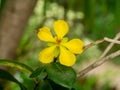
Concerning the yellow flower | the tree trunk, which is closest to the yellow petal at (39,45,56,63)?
the yellow flower

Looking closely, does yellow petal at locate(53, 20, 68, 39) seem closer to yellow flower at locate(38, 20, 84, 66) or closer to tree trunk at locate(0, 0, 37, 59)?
yellow flower at locate(38, 20, 84, 66)

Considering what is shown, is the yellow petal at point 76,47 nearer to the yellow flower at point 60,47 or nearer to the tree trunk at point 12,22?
the yellow flower at point 60,47

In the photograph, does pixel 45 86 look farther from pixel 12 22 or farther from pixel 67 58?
pixel 12 22

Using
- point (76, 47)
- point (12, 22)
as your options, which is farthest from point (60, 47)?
point (12, 22)

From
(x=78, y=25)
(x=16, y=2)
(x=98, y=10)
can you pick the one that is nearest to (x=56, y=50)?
(x=16, y=2)

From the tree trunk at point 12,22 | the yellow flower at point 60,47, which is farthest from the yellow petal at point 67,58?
the tree trunk at point 12,22
